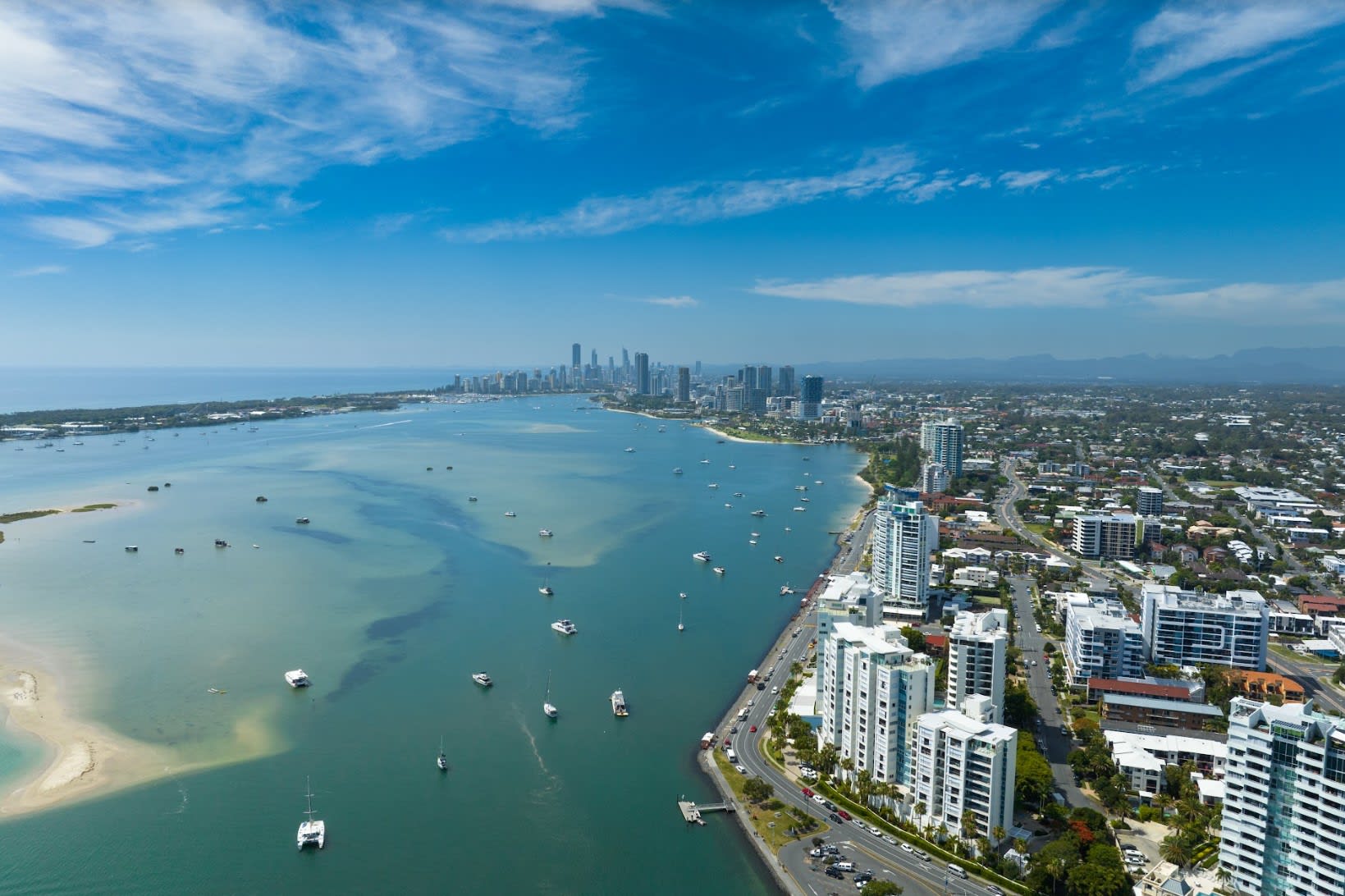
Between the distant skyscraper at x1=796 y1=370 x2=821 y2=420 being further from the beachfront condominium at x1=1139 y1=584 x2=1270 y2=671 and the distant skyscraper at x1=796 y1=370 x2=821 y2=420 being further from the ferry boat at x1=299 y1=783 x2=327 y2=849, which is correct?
the ferry boat at x1=299 y1=783 x2=327 y2=849

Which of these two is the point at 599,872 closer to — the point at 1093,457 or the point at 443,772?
the point at 443,772

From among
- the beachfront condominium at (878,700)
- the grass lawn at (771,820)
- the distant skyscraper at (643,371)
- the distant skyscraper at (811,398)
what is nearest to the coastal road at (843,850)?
the grass lawn at (771,820)

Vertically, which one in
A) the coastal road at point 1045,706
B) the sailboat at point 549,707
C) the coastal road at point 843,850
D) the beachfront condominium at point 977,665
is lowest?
the coastal road at point 1045,706

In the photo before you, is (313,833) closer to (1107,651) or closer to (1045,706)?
(1045,706)

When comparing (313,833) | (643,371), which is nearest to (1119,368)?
(643,371)

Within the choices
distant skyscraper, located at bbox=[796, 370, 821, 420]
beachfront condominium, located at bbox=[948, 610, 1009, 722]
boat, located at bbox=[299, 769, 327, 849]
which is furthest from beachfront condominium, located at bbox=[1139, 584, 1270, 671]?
distant skyscraper, located at bbox=[796, 370, 821, 420]

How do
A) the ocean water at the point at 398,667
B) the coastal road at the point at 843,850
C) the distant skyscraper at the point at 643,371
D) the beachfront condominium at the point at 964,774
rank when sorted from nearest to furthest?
the coastal road at the point at 843,850
the beachfront condominium at the point at 964,774
the ocean water at the point at 398,667
the distant skyscraper at the point at 643,371

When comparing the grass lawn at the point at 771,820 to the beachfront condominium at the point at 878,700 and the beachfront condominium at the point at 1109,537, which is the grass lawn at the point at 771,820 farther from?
the beachfront condominium at the point at 1109,537

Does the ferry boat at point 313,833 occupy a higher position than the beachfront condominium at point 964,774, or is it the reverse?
the beachfront condominium at point 964,774
